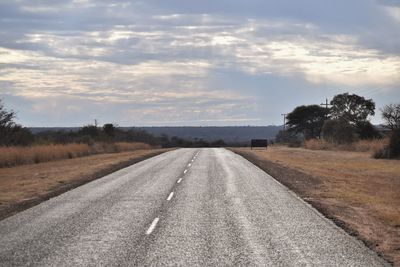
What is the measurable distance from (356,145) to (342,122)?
1633 cm

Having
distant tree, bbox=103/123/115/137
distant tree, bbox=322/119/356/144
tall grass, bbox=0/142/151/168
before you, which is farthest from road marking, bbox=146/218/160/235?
distant tree, bbox=103/123/115/137

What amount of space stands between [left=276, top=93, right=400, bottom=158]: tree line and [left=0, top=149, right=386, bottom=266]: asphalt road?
Result: 101 feet

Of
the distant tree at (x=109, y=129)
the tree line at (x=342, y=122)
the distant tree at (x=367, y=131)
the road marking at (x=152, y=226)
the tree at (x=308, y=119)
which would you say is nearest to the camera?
the road marking at (x=152, y=226)

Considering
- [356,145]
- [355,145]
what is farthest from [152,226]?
[355,145]

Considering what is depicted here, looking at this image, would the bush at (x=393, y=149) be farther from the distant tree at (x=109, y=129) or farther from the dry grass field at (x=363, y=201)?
the distant tree at (x=109, y=129)

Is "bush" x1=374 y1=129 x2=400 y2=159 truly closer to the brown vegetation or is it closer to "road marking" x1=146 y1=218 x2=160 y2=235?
the brown vegetation

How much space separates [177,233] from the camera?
35.5 feet

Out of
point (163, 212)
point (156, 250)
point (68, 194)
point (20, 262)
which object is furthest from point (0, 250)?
point (68, 194)

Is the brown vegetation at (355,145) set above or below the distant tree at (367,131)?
below

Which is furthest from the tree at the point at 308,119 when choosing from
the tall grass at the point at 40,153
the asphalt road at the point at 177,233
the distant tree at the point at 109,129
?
the asphalt road at the point at 177,233

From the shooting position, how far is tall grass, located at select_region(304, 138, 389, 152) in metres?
47.5

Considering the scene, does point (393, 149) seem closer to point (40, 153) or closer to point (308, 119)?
point (40, 153)

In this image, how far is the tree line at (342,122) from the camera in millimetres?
69438

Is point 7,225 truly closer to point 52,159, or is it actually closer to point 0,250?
point 0,250
